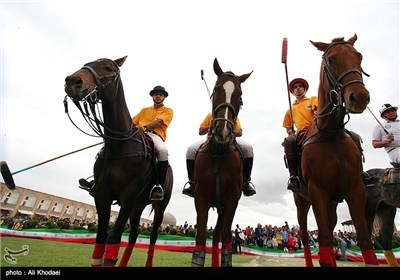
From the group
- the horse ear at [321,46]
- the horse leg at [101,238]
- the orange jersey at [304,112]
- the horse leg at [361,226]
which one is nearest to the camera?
the horse leg at [361,226]

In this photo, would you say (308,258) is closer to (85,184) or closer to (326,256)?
(326,256)

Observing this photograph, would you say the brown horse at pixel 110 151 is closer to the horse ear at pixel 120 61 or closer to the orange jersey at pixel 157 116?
the horse ear at pixel 120 61

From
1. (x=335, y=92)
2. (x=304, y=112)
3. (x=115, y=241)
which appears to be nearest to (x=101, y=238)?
(x=115, y=241)

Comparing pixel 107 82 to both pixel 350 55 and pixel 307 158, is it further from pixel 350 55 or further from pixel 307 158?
pixel 350 55

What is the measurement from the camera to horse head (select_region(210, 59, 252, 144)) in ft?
14.3

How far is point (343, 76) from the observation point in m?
4.16

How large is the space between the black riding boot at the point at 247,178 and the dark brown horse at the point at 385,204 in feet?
12.3

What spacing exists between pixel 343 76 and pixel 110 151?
4199 mm

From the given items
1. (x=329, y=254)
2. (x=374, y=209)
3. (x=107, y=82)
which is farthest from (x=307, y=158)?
(x=374, y=209)

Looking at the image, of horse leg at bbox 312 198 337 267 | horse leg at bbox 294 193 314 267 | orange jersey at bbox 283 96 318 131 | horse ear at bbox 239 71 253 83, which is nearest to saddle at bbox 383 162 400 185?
horse leg at bbox 294 193 314 267

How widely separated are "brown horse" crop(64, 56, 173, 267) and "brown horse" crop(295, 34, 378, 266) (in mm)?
3141

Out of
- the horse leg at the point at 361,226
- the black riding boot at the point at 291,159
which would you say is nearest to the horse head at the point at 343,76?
the black riding boot at the point at 291,159

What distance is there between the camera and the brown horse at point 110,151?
4590mm

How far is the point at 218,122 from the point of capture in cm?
440
